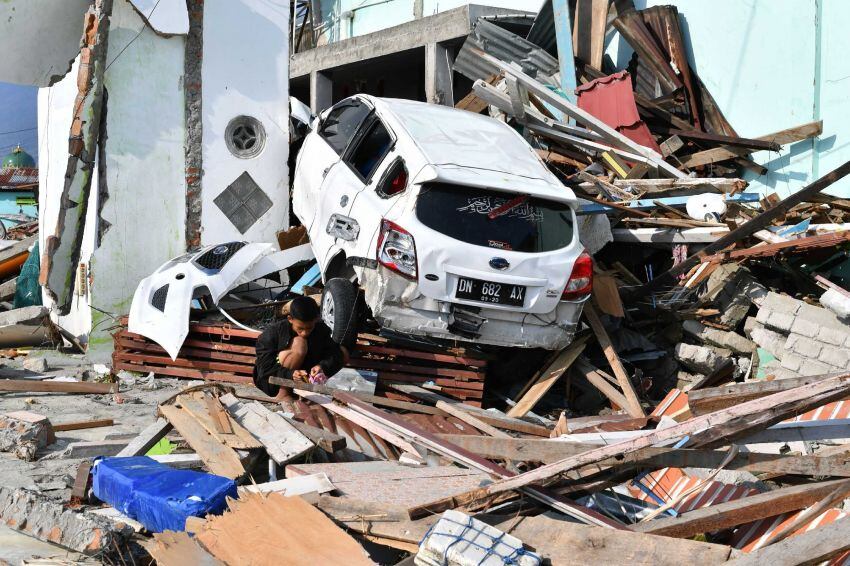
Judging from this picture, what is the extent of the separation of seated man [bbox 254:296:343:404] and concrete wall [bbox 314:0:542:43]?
1095cm

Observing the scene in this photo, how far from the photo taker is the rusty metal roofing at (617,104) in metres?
13.8

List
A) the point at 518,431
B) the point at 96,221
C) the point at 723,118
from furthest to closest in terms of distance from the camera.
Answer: the point at 723,118, the point at 96,221, the point at 518,431

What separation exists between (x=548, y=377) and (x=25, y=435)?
15.7 ft

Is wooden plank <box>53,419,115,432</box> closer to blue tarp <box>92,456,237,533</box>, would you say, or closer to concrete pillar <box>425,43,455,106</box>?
Result: blue tarp <box>92,456,237,533</box>

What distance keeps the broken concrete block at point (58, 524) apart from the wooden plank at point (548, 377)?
4.81 metres

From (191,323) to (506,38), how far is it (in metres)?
8.33

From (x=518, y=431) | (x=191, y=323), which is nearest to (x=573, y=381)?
(x=518, y=431)

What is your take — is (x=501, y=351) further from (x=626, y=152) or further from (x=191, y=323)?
(x=626, y=152)

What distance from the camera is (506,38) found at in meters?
16.2

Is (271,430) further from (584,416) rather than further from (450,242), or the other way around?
(584,416)

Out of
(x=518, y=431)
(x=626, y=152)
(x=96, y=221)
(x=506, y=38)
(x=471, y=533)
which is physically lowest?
(x=518, y=431)

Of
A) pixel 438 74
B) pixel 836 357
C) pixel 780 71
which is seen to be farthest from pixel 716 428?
pixel 438 74

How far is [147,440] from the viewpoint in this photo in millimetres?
6668

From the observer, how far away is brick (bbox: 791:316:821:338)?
380 inches
